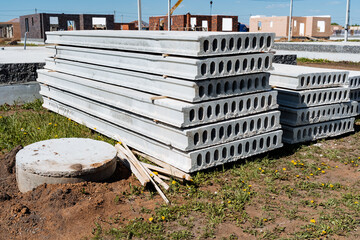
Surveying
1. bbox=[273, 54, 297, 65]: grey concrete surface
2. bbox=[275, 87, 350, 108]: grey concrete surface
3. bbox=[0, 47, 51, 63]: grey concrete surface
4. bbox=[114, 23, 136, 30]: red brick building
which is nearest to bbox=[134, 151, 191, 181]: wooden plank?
bbox=[275, 87, 350, 108]: grey concrete surface

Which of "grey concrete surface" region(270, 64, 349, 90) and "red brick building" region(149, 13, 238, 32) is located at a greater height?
"red brick building" region(149, 13, 238, 32)

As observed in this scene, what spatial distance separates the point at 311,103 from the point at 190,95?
2.74m

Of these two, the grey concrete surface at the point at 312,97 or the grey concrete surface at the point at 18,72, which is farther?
the grey concrete surface at the point at 18,72

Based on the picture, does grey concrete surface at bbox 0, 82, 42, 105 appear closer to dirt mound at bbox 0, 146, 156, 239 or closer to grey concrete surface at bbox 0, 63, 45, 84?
grey concrete surface at bbox 0, 63, 45, 84

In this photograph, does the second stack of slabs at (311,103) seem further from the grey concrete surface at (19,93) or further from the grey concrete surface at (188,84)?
the grey concrete surface at (19,93)

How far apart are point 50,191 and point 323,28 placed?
69.5m

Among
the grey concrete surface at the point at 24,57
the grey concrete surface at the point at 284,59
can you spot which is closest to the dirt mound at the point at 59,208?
the grey concrete surface at the point at 24,57

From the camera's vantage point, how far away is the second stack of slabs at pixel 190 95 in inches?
197

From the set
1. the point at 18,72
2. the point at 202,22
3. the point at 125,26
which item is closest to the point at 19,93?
the point at 18,72

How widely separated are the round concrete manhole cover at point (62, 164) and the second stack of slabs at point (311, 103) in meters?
3.15

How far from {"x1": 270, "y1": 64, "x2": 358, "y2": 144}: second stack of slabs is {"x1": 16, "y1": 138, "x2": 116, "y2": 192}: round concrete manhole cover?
10.3ft

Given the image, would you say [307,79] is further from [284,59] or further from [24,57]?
[24,57]

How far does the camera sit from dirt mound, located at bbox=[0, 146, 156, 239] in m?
3.99

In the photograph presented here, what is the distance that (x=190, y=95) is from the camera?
502cm
